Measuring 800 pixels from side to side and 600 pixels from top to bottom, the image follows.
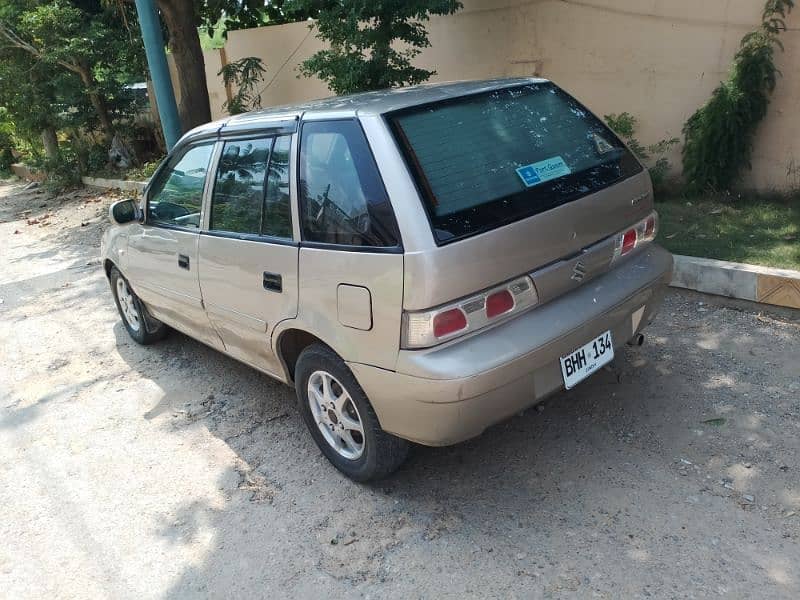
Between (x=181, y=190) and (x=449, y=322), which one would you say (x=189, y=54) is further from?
(x=449, y=322)

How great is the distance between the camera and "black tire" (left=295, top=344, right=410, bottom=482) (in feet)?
9.78

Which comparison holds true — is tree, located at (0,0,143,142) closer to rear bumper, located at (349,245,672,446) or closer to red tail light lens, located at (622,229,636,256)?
red tail light lens, located at (622,229,636,256)

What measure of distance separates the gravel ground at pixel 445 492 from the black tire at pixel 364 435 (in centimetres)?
13

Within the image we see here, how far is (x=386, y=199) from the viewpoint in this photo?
2711mm

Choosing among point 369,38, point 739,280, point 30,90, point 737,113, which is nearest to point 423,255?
point 739,280

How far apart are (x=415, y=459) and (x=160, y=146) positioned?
1238 centimetres

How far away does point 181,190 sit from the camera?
13.7 feet

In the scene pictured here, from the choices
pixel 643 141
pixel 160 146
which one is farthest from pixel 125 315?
pixel 160 146

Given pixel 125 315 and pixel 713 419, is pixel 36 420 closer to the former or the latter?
pixel 125 315

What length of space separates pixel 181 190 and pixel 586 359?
8.85 feet

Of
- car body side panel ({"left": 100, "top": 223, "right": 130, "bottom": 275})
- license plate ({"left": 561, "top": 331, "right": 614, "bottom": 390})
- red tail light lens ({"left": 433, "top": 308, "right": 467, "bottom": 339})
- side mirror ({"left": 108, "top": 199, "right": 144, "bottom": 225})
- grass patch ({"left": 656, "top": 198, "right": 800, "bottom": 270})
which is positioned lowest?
grass patch ({"left": 656, "top": 198, "right": 800, "bottom": 270})

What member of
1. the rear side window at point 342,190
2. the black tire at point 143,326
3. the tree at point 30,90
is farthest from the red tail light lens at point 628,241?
the tree at point 30,90

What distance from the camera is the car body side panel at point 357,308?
265cm

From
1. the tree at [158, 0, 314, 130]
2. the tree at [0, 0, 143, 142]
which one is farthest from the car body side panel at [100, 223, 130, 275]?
the tree at [0, 0, 143, 142]
